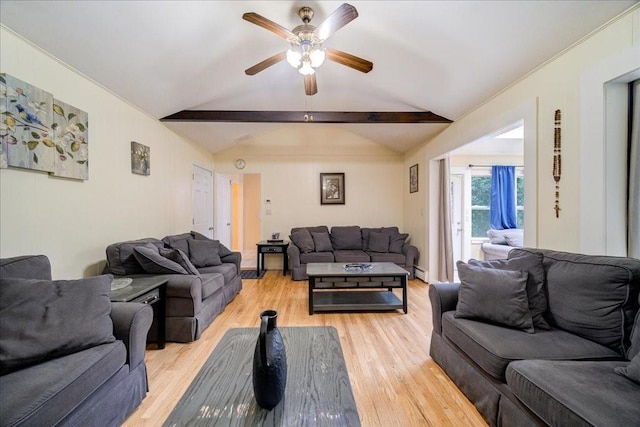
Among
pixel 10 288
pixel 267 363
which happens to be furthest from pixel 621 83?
pixel 10 288

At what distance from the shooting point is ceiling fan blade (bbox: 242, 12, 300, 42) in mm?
1823

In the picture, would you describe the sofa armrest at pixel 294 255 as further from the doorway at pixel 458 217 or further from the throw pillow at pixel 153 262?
the doorway at pixel 458 217

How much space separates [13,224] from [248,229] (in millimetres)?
6342

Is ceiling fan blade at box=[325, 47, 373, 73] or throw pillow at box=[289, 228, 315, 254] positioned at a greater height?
ceiling fan blade at box=[325, 47, 373, 73]

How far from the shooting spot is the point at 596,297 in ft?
5.05

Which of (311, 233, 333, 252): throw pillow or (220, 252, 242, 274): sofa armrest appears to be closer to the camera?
(220, 252, 242, 274): sofa armrest

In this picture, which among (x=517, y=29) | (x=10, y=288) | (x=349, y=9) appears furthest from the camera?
(x=517, y=29)

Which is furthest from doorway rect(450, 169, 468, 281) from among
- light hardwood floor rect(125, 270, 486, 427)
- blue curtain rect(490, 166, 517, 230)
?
light hardwood floor rect(125, 270, 486, 427)

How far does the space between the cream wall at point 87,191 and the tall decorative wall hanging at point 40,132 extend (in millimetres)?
71

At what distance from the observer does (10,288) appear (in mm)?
1369

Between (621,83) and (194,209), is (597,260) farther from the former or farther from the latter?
(194,209)

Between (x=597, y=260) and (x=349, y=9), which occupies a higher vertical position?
(x=349, y=9)

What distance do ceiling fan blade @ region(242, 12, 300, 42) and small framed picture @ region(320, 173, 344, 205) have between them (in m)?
3.85

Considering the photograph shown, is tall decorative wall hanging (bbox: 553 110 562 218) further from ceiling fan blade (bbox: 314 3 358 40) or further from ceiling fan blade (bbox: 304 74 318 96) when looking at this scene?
ceiling fan blade (bbox: 304 74 318 96)
